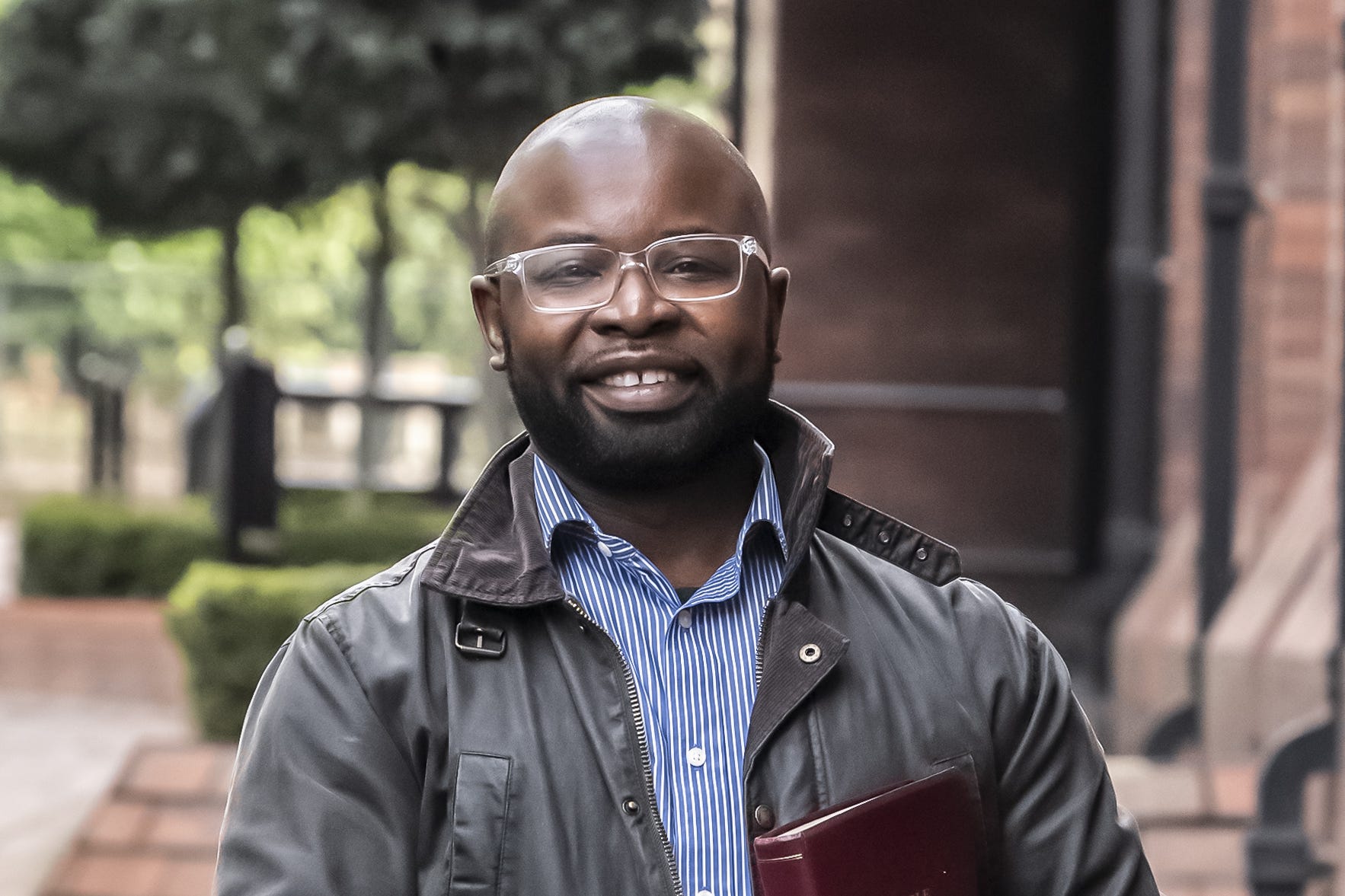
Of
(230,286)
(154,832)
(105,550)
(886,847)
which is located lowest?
(105,550)

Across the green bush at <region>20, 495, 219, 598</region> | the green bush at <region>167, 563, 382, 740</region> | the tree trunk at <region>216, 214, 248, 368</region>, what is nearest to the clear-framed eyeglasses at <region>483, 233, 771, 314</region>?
the green bush at <region>167, 563, 382, 740</region>

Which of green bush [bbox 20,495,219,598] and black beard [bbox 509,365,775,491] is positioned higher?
black beard [bbox 509,365,775,491]

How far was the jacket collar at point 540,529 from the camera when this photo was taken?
174 cm

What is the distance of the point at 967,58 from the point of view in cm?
919

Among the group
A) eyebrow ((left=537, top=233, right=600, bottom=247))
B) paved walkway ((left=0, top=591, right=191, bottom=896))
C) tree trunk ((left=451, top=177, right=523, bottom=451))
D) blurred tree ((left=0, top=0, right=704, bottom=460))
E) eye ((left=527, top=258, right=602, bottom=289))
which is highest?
blurred tree ((left=0, top=0, right=704, bottom=460))

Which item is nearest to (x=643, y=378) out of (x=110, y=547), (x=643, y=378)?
(x=643, y=378)

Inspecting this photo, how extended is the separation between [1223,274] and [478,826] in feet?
15.4

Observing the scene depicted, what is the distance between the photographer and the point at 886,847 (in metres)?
1.66

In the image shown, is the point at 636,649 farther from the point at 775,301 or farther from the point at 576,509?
the point at 775,301

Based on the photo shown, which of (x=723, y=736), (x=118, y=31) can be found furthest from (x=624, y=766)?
(x=118, y=31)

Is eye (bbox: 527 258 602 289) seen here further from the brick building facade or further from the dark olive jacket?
the brick building facade

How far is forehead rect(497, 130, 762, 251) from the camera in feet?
5.82

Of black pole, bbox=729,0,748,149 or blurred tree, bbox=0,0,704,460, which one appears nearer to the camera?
blurred tree, bbox=0,0,704,460

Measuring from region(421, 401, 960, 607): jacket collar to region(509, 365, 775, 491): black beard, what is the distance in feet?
0.24
